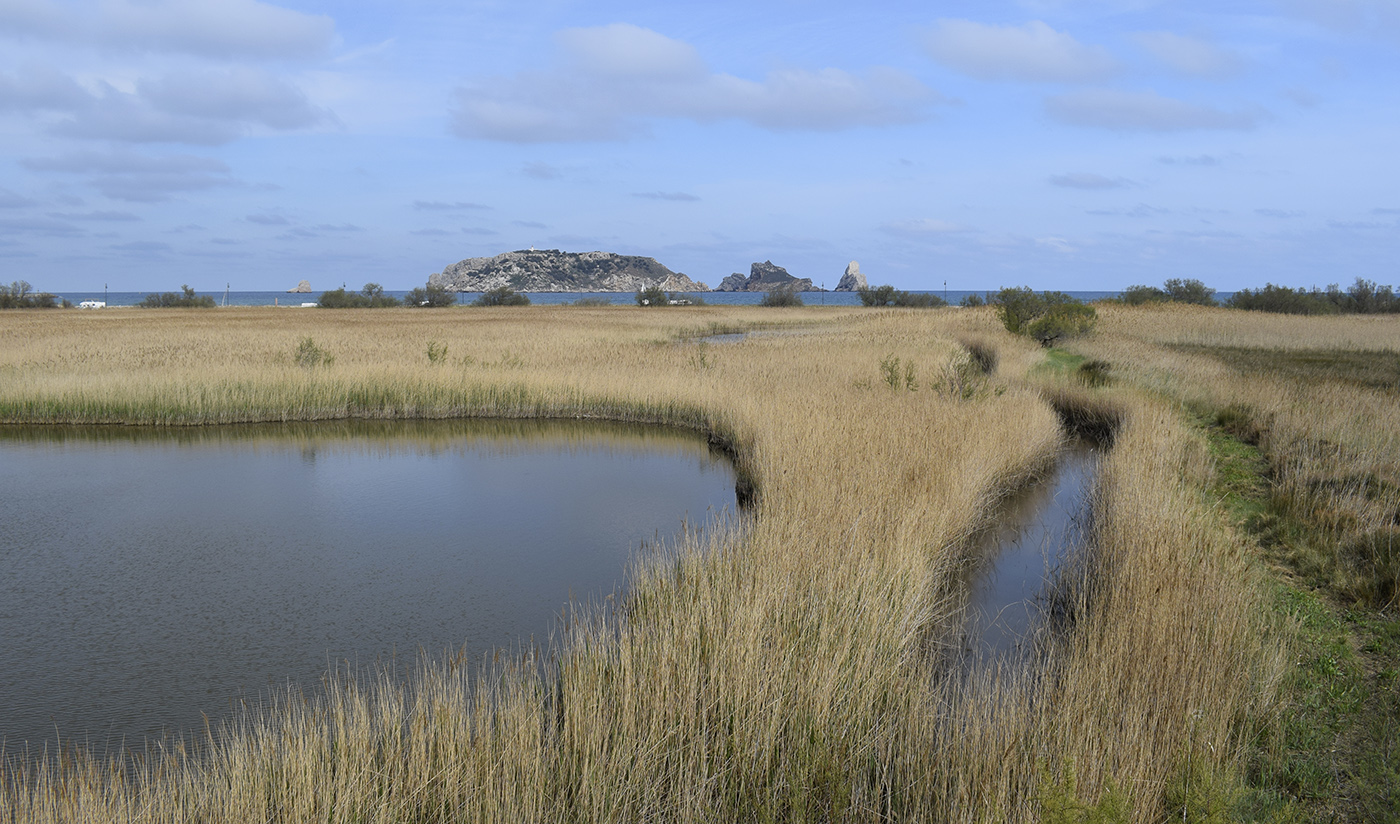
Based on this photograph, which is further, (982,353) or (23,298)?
(23,298)

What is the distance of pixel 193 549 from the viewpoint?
312 inches

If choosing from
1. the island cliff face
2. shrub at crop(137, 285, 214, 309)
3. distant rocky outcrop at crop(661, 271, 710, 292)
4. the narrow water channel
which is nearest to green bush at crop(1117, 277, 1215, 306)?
the narrow water channel

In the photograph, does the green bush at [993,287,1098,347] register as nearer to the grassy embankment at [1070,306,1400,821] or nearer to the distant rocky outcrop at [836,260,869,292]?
the grassy embankment at [1070,306,1400,821]

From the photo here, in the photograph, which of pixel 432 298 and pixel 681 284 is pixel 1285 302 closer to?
pixel 432 298

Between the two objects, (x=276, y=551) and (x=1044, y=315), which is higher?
(x=1044, y=315)

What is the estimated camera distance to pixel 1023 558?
7.89m

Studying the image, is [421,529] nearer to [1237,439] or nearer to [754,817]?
[754,817]

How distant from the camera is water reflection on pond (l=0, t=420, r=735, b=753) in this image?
17.3ft

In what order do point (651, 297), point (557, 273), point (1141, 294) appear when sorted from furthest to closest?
point (557, 273) < point (651, 297) < point (1141, 294)

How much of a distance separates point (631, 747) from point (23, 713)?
3.87 m

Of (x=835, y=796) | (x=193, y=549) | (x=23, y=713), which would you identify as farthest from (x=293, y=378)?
(x=835, y=796)

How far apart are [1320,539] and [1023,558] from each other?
2331 millimetres

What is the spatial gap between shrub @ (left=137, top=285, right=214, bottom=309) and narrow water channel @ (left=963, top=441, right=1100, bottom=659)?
2292 inches

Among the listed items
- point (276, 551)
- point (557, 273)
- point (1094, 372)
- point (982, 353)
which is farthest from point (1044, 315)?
point (557, 273)
